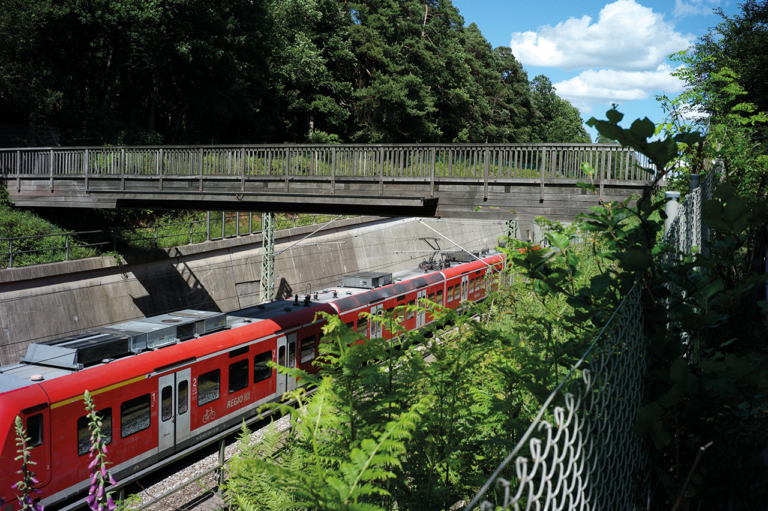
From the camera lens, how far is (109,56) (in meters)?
34.0

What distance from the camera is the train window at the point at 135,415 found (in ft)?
34.3

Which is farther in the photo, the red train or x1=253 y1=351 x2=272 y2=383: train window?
x1=253 y1=351 x2=272 y2=383: train window

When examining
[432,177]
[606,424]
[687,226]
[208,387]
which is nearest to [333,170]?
[432,177]

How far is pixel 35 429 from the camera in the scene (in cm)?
900

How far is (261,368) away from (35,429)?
554cm

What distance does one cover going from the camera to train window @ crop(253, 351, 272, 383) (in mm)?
13773

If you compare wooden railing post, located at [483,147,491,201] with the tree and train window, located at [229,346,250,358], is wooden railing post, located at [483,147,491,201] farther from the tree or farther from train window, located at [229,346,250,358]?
the tree

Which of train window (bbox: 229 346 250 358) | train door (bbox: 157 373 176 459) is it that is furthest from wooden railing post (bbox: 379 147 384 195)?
train door (bbox: 157 373 176 459)

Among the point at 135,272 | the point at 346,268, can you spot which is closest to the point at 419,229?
the point at 346,268

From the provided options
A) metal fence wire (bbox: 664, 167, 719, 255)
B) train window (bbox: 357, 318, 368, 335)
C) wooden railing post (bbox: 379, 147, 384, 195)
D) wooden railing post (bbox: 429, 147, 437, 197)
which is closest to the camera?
metal fence wire (bbox: 664, 167, 719, 255)

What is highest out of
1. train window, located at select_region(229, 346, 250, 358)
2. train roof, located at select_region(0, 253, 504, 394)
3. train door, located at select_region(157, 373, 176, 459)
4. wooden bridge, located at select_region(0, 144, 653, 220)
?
wooden bridge, located at select_region(0, 144, 653, 220)

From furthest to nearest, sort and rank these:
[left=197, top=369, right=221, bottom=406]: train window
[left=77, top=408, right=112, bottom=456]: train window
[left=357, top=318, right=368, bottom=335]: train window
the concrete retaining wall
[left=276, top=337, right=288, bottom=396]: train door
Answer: the concrete retaining wall
[left=357, top=318, right=368, bottom=335]: train window
[left=276, top=337, right=288, bottom=396]: train door
[left=197, top=369, right=221, bottom=406]: train window
[left=77, top=408, right=112, bottom=456]: train window

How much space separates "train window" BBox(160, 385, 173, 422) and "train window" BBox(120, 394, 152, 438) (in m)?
0.31

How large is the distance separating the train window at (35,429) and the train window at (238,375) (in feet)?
14.3
